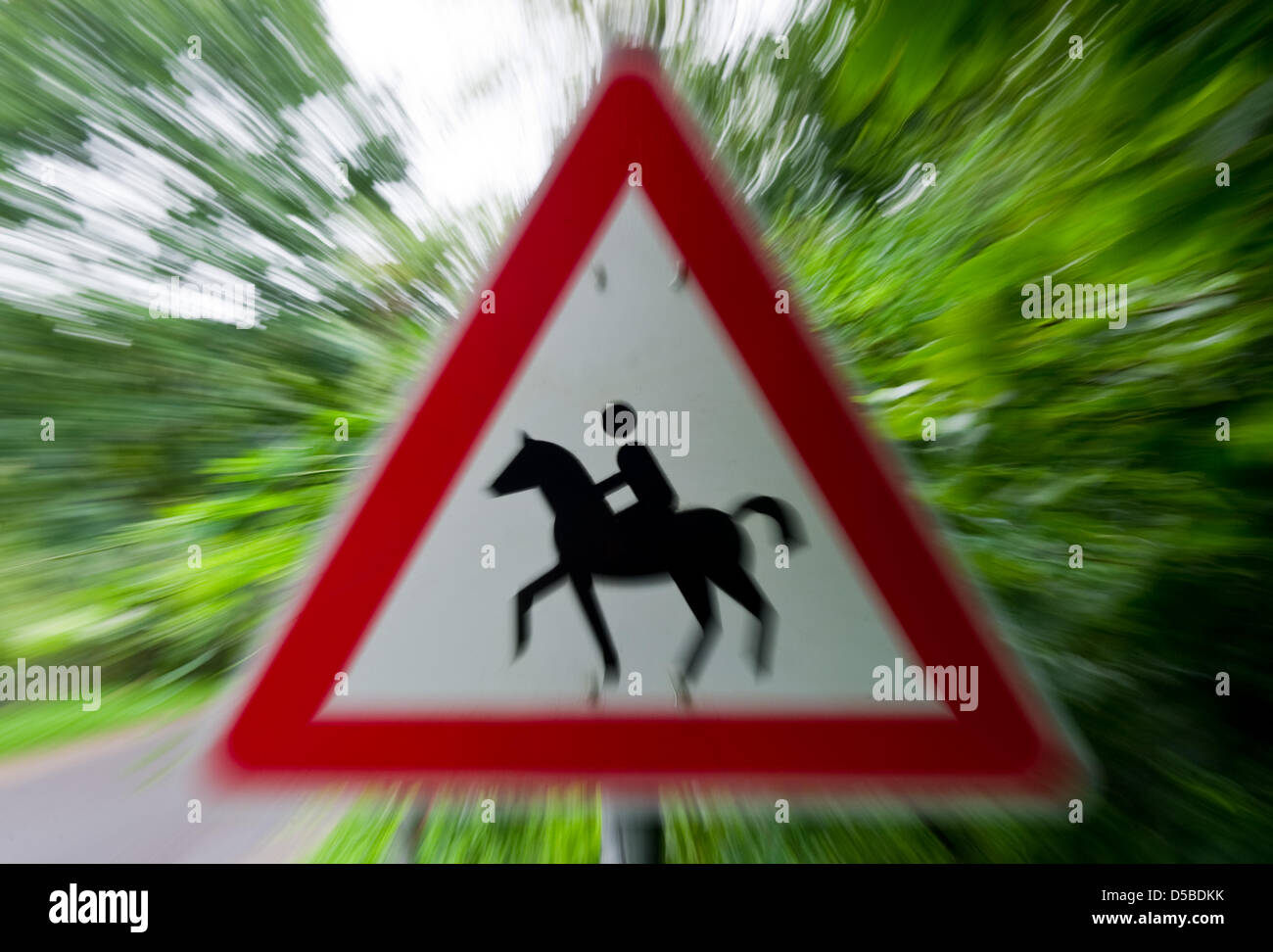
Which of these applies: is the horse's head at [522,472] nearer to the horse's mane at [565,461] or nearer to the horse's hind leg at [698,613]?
the horse's mane at [565,461]

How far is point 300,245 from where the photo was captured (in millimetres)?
804

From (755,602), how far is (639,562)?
0.39 ft

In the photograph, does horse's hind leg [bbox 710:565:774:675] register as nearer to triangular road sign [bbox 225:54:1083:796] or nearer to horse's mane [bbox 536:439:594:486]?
triangular road sign [bbox 225:54:1083:796]

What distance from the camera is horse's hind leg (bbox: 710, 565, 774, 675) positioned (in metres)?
0.71

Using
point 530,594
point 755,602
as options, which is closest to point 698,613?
point 755,602

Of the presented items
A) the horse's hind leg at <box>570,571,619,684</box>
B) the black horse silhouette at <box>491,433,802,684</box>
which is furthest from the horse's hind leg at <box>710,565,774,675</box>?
the horse's hind leg at <box>570,571,619,684</box>

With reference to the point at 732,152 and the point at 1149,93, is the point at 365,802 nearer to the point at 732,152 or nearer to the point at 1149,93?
the point at 732,152

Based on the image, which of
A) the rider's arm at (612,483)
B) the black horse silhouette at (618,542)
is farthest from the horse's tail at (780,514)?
the rider's arm at (612,483)

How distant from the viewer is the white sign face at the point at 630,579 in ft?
2.27

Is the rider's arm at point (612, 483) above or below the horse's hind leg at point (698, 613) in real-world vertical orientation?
above

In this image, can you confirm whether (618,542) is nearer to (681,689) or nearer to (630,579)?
(630,579)

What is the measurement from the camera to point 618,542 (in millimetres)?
711
